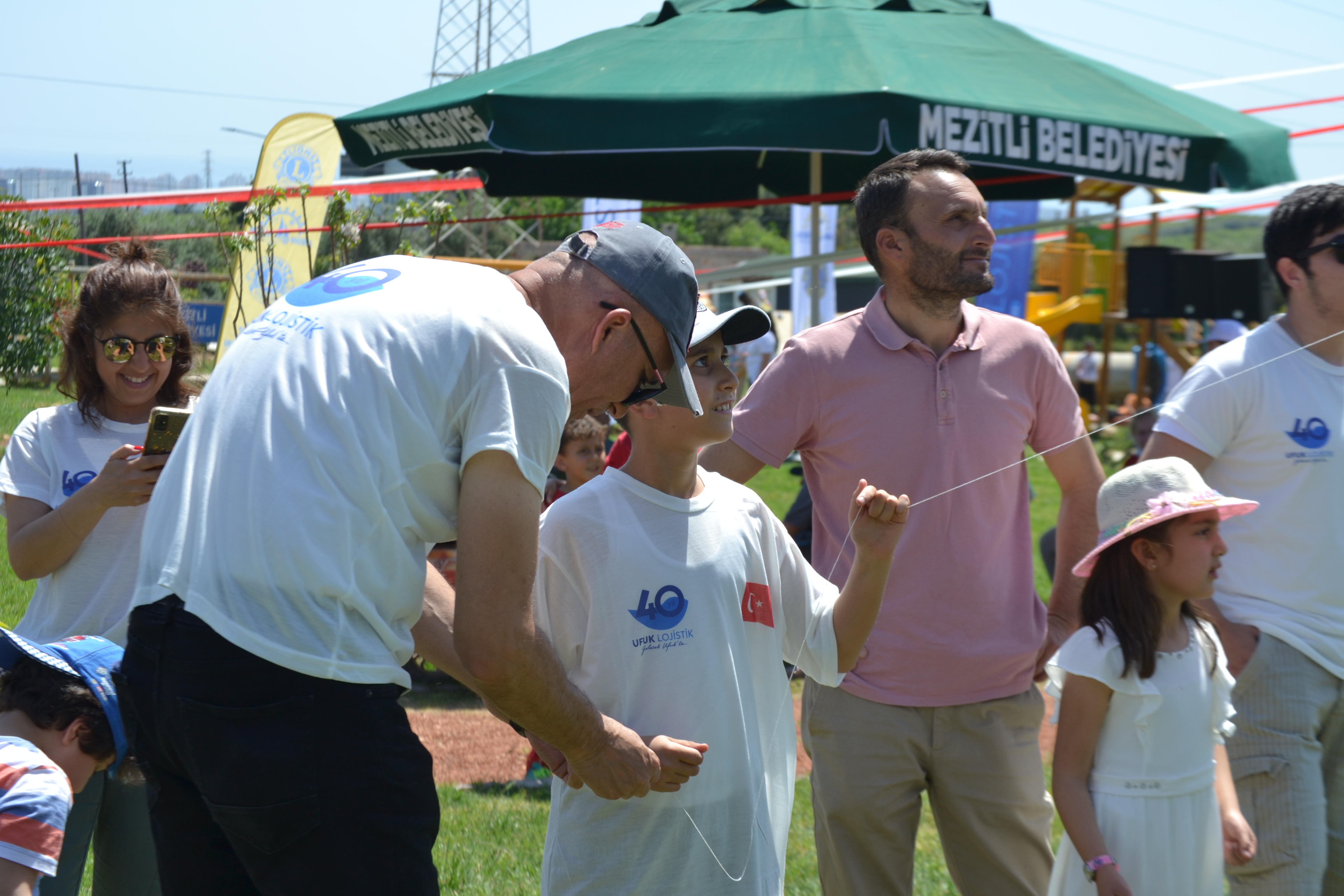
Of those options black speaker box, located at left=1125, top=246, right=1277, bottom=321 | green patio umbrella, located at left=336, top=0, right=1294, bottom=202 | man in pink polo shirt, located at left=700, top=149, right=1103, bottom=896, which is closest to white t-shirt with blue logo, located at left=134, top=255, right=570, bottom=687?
man in pink polo shirt, located at left=700, top=149, right=1103, bottom=896

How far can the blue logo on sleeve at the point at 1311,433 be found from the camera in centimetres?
328

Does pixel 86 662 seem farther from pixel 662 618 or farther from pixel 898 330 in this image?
pixel 898 330

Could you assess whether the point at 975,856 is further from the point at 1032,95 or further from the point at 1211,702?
the point at 1032,95

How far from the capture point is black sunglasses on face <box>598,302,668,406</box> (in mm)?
2051

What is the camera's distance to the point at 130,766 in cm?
268

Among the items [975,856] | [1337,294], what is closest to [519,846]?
[975,856]

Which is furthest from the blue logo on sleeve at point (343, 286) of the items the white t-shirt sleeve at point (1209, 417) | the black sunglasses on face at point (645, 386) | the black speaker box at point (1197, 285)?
the black speaker box at point (1197, 285)

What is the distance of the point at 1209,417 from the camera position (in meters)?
3.34

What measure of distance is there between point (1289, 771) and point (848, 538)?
139 centimetres

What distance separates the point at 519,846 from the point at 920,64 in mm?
3716

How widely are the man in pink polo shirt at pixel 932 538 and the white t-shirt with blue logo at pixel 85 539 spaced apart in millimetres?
1525

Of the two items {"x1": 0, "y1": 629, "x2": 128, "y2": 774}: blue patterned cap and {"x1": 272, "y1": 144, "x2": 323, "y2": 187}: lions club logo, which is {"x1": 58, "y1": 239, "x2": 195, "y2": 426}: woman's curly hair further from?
{"x1": 272, "y1": 144, "x2": 323, "y2": 187}: lions club logo

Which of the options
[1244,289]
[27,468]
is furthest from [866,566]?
[1244,289]

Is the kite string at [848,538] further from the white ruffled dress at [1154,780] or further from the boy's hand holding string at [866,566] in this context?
the white ruffled dress at [1154,780]
